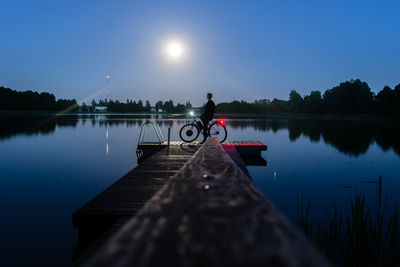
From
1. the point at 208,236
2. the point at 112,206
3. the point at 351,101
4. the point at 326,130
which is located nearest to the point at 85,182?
the point at 112,206

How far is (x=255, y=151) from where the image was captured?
17.1 meters

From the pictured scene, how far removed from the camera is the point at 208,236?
78 cm

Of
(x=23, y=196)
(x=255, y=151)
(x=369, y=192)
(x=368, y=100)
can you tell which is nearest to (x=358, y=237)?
(x=369, y=192)

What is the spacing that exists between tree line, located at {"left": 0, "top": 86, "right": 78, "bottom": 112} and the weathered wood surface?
19073cm

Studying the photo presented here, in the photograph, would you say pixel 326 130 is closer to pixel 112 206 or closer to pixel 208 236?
pixel 112 206

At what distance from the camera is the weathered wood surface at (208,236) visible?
64 centimetres

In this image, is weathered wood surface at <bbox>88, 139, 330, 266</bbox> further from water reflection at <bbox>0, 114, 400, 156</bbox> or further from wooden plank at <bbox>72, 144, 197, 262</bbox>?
water reflection at <bbox>0, 114, 400, 156</bbox>

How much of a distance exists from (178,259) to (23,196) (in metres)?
11.8

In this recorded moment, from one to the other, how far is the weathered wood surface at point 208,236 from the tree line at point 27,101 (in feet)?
626

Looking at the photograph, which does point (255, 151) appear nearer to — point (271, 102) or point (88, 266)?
point (88, 266)

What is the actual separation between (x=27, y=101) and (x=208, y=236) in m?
198

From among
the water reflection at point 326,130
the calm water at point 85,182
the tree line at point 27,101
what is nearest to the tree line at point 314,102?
the tree line at point 27,101

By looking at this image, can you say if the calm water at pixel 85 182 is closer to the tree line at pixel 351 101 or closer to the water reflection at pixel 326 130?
the water reflection at pixel 326 130

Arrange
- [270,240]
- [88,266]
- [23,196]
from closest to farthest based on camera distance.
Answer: [88,266] < [270,240] < [23,196]
